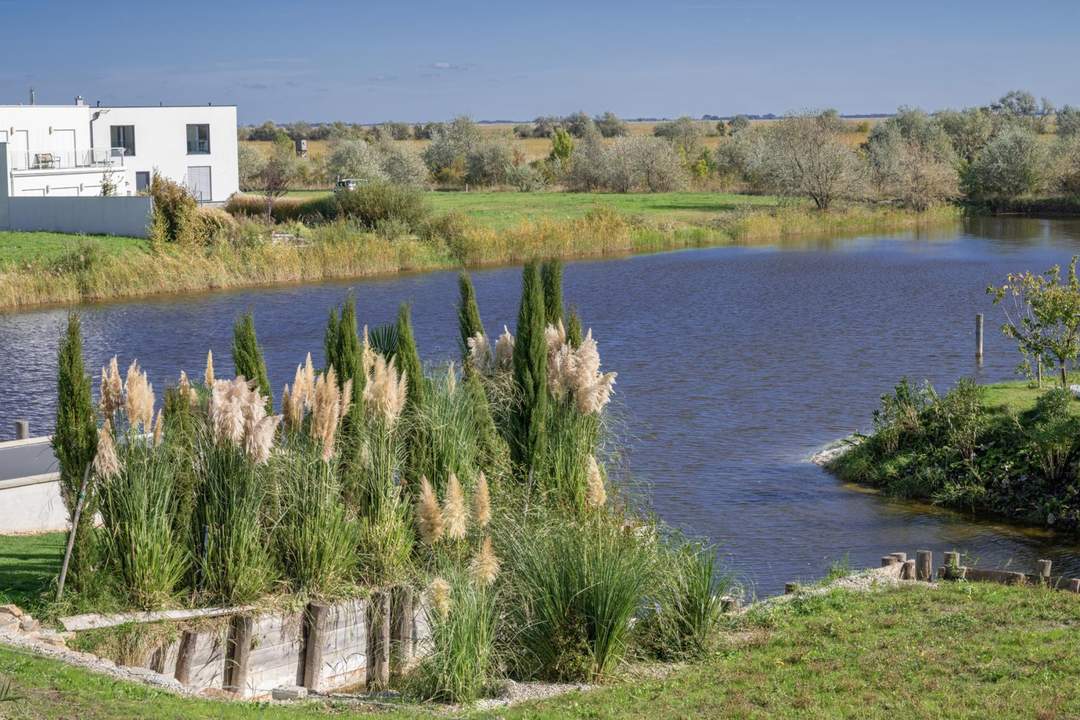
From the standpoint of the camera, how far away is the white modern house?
49.6 m

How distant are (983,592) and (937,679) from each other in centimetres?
309

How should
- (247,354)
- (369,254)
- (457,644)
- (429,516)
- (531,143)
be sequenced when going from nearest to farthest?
(457,644)
(429,516)
(247,354)
(369,254)
(531,143)

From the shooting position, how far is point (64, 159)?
5688cm

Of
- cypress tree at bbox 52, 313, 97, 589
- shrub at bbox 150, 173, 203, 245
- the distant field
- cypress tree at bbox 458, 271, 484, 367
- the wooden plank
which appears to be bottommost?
the wooden plank

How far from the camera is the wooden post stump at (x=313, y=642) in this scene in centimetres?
1132

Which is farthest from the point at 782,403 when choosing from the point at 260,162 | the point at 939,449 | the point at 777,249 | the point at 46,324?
the point at 260,162

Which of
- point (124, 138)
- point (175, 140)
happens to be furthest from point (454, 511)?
point (175, 140)

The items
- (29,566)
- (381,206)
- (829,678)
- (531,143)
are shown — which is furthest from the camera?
(531,143)

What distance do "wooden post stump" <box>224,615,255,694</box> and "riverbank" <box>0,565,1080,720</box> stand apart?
1660 millimetres

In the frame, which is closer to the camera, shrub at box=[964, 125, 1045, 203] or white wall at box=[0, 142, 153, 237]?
white wall at box=[0, 142, 153, 237]

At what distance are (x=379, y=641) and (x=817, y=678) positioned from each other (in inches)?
159

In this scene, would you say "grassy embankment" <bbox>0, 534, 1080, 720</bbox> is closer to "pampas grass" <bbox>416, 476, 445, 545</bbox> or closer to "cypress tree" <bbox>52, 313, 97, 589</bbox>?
"cypress tree" <bbox>52, 313, 97, 589</bbox>

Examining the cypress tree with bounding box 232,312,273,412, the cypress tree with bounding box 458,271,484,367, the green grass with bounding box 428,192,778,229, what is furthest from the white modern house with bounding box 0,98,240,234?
the cypress tree with bounding box 232,312,273,412

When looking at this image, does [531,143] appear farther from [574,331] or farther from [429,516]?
[429,516]
